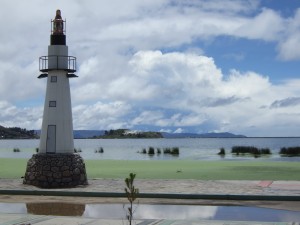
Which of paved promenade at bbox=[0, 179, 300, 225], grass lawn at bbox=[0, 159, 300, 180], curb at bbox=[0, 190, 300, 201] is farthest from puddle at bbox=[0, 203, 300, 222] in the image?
grass lawn at bbox=[0, 159, 300, 180]

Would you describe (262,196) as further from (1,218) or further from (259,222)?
(1,218)

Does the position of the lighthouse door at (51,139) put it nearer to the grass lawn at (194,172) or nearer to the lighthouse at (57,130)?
the lighthouse at (57,130)

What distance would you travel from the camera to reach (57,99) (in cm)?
1931

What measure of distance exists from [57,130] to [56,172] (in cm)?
152

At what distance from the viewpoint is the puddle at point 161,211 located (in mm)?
11836

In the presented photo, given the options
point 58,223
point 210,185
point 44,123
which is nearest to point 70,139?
point 44,123

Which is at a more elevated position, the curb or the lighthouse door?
the lighthouse door

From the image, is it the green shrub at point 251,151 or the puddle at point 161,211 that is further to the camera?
the green shrub at point 251,151

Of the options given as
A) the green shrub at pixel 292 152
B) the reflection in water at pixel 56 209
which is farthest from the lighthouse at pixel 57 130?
the green shrub at pixel 292 152

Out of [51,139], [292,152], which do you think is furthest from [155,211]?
[292,152]

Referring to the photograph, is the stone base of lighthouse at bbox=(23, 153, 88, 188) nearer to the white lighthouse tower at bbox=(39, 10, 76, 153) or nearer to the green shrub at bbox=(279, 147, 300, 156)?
the white lighthouse tower at bbox=(39, 10, 76, 153)

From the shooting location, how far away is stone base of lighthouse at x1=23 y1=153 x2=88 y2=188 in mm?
18609

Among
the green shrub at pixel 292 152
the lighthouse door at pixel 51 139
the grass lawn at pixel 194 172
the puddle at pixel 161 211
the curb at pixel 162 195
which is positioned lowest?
the puddle at pixel 161 211

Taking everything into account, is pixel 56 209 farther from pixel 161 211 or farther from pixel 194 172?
pixel 194 172
